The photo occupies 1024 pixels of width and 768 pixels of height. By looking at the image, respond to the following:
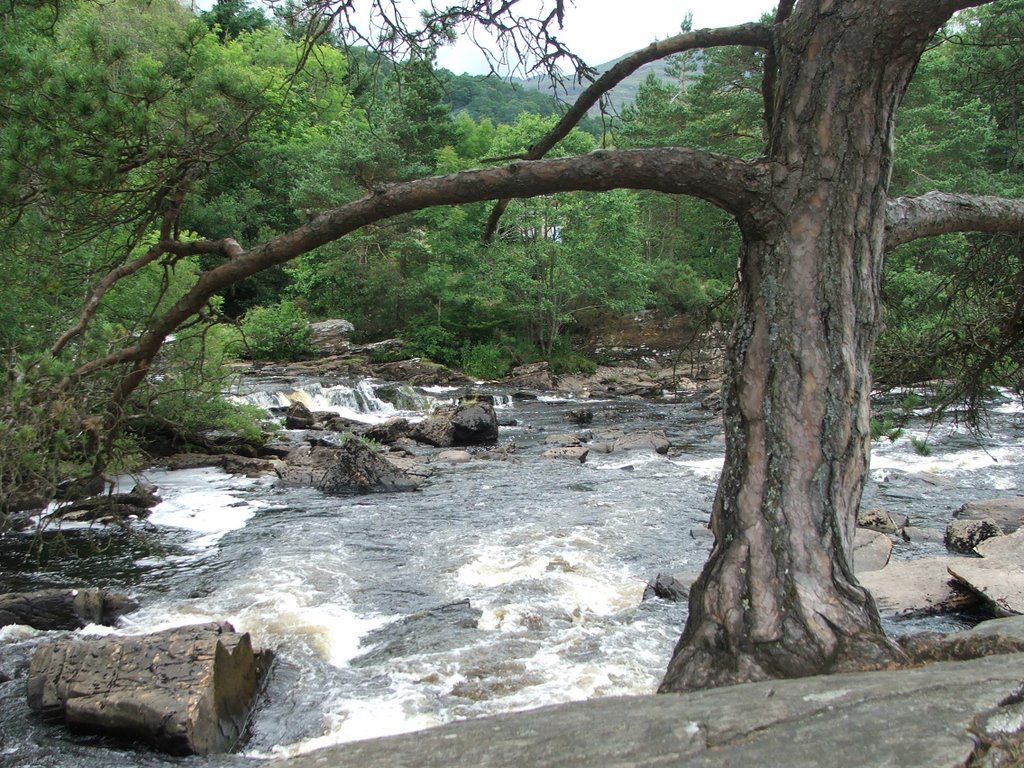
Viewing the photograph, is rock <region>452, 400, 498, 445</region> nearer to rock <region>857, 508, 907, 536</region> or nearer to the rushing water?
the rushing water

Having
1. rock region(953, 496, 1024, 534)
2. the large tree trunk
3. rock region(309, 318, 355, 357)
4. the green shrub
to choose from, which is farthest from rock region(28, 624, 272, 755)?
the green shrub

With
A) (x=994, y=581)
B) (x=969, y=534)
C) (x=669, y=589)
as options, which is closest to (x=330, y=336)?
(x=669, y=589)

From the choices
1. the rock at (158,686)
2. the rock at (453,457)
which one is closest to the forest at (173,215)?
the rock at (158,686)

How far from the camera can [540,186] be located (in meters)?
3.47

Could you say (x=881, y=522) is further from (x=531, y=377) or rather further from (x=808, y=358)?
(x=531, y=377)

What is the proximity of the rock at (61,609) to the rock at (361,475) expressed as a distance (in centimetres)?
540

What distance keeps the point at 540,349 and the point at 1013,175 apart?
17079mm

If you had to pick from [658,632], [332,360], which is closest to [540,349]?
[332,360]

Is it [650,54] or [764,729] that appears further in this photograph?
[650,54]

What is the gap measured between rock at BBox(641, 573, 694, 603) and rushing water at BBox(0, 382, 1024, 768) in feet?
0.64

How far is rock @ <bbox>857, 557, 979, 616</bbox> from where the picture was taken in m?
7.46

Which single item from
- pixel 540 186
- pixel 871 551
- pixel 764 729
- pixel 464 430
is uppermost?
pixel 540 186

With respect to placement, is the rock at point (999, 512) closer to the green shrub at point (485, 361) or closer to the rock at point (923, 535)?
the rock at point (923, 535)

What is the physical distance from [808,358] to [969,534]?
7.88m
